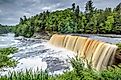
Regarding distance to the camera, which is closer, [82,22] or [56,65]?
[56,65]

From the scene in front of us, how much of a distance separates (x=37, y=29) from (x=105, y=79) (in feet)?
209

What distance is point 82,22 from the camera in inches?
2334

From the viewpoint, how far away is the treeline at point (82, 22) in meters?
47.0

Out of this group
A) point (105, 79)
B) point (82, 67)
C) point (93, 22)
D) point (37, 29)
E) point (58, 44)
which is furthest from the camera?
point (37, 29)

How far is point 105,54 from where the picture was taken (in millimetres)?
14836

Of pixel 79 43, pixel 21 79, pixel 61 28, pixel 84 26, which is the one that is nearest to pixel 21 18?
pixel 61 28

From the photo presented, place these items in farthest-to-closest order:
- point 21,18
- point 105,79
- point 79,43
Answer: point 21,18 → point 79,43 → point 105,79

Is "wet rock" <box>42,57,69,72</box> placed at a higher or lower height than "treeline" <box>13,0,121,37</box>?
lower

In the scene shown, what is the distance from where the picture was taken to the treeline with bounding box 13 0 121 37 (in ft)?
154

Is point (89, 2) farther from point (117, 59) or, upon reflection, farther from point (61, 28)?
point (117, 59)

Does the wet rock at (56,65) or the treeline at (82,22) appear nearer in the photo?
the wet rock at (56,65)

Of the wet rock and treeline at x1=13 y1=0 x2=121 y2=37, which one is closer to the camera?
the wet rock

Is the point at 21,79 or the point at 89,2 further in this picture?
the point at 89,2

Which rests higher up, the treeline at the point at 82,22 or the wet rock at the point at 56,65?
the treeline at the point at 82,22
